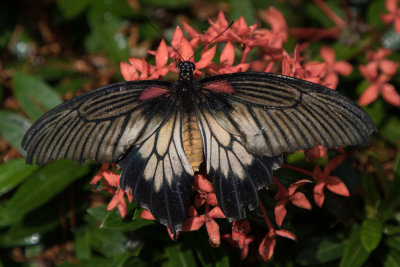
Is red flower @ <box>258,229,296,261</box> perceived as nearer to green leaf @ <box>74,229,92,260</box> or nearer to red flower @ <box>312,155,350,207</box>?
red flower @ <box>312,155,350,207</box>

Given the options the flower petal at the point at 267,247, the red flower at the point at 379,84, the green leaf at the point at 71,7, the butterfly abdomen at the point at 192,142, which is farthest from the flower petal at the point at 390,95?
the green leaf at the point at 71,7

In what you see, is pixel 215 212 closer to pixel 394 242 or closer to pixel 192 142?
pixel 192 142

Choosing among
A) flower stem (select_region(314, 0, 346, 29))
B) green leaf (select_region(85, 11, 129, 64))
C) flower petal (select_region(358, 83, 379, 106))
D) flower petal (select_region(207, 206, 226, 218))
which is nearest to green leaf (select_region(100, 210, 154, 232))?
flower petal (select_region(207, 206, 226, 218))

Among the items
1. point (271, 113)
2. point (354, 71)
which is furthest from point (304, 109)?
point (354, 71)

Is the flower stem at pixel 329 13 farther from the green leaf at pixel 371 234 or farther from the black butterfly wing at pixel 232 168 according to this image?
the black butterfly wing at pixel 232 168

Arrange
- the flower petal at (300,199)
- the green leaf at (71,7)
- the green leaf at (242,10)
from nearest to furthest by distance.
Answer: the flower petal at (300,199), the green leaf at (242,10), the green leaf at (71,7)

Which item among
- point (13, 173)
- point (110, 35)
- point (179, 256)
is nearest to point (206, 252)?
point (179, 256)
